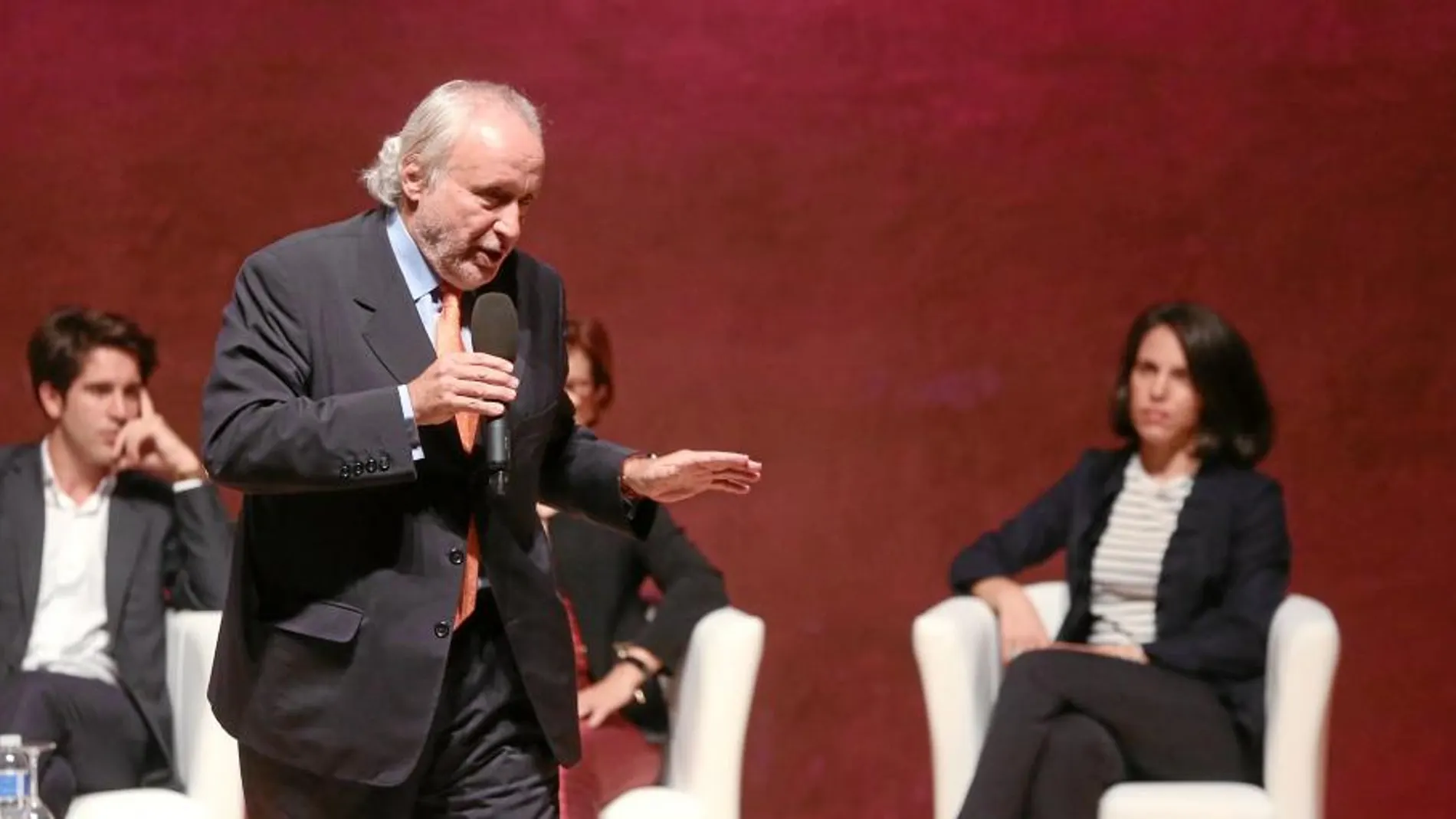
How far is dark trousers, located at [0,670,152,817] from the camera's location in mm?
3586

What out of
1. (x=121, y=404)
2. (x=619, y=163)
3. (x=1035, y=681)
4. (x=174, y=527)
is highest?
(x=619, y=163)

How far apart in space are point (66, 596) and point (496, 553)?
1.95m

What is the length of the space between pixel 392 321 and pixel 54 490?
6.58 ft

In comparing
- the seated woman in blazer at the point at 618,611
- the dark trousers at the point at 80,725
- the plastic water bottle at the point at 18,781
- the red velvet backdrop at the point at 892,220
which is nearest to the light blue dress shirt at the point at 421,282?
the plastic water bottle at the point at 18,781

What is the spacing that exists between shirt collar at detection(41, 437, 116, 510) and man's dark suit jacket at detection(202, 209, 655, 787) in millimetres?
1823

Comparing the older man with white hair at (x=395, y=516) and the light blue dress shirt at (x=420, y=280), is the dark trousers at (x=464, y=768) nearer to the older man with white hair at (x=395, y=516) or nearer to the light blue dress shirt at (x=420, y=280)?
the older man with white hair at (x=395, y=516)

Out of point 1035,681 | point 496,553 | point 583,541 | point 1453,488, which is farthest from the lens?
point 1453,488

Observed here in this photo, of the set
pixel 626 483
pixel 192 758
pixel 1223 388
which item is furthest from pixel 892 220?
pixel 626 483

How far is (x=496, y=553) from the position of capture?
2.18 meters

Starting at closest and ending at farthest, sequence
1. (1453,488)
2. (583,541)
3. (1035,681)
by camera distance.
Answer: (1035,681) < (583,541) < (1453,488)

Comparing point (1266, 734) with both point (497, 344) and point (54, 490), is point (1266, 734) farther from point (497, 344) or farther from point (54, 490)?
point (54, 490)

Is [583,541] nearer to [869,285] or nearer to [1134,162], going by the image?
[869,285]

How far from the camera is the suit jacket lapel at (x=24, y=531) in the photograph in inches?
148

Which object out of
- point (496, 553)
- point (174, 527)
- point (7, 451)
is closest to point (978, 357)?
point (174, 527)
